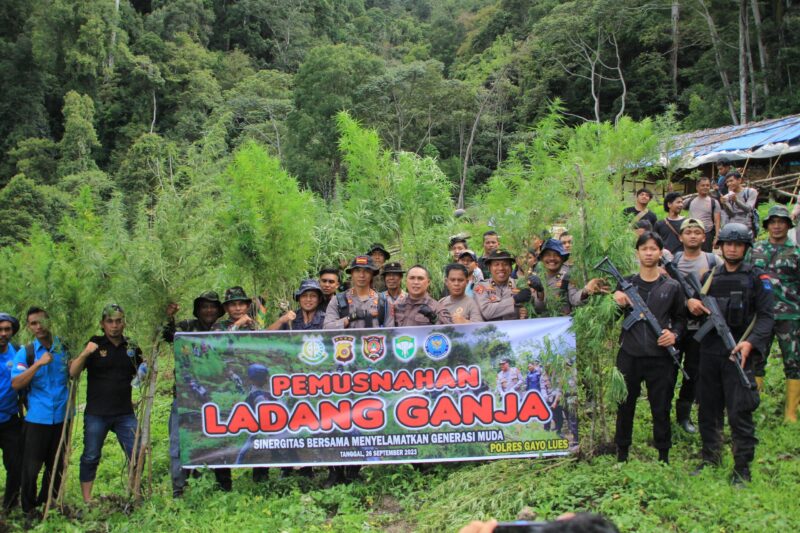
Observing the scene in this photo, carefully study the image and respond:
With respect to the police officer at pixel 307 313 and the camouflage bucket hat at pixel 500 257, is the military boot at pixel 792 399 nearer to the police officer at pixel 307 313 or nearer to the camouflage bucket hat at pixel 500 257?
the camouflage bucket hat at pixel 500 257

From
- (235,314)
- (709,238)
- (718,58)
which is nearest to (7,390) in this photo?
(235,314)

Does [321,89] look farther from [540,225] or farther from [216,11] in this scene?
[216,11]

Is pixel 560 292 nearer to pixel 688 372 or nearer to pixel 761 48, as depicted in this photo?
pixel 688 372

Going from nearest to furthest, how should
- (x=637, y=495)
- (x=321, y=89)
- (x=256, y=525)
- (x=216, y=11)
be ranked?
(x=637, y=495)
(x=256, y=525)
(x=321, y=89)
(x=216, y=11)

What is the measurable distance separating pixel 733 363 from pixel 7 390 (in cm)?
601

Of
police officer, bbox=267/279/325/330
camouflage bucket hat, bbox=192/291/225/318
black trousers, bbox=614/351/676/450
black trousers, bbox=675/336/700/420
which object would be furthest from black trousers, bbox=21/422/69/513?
black trousers, bbox=675/336/700/420

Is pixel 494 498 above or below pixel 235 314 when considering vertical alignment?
below

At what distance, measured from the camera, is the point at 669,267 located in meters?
4.89

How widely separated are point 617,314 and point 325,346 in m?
2.40

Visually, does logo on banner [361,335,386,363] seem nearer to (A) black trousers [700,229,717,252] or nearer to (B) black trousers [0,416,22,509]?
(B) black trousers [0,416,22,509]

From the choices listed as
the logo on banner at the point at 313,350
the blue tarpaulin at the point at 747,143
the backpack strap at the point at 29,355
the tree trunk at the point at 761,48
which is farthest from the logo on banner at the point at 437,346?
the tree trunk at the point at 761,48

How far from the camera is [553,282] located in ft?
17.9

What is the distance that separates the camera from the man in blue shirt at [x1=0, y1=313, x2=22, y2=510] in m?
5.31

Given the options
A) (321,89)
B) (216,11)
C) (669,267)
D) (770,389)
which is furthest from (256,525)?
(216,11)
